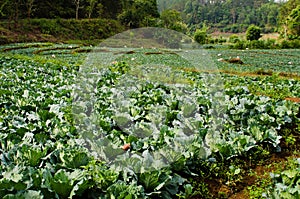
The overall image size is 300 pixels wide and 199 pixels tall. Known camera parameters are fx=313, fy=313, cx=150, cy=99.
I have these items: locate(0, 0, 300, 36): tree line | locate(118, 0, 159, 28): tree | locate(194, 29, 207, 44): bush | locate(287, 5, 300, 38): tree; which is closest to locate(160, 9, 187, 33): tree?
locate(0, 0, 300, 36): tree line

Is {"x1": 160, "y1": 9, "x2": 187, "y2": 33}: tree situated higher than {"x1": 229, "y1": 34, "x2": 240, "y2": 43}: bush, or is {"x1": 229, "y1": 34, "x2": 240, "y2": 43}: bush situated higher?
{"x1": 160, "y1": 9, "x2": 187, "y2": 33}: tree

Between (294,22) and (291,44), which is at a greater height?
(294,22)

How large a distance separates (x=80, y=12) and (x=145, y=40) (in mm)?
14533

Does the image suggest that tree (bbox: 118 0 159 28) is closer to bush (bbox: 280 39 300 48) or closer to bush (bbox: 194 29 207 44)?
bush (bbox: 194 29 207 44)

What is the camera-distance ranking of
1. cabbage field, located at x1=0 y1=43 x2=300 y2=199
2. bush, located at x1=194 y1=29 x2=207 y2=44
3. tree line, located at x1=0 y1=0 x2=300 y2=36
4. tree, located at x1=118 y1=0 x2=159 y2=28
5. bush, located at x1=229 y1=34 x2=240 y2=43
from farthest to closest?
tree, located at x1=118 y1=0 x2=159 y2=28
bush, located at x1=229 y1=34 x2=240 y2=43
bush, located at x1=194 y1=29 x2=207 y2=44
tree line, located at x1=0 y1=0 x2=300 y2=36
cabbage field, located at x1=0 y1=43 x2=300 y2=199

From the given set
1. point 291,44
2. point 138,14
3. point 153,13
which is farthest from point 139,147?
point 153,13

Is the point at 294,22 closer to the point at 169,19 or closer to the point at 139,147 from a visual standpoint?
the point at 169,19

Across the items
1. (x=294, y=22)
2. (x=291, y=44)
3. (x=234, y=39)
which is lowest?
(x=291, y=44)

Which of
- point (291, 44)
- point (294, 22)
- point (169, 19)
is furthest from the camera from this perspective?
point (169, 19)

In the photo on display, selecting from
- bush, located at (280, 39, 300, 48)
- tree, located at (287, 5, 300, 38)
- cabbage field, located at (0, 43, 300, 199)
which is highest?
tree, located at (287, 5, 300, 38)

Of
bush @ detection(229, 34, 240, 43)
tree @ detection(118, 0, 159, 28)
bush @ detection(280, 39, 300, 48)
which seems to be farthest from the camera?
tree @ detection(118, 0, 159, 28)

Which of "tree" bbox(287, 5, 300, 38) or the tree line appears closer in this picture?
the tree line

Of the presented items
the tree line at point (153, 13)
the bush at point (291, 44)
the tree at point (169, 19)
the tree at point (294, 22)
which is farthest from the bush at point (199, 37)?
the bush at point (291, 44)

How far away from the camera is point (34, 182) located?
10.6 ft
